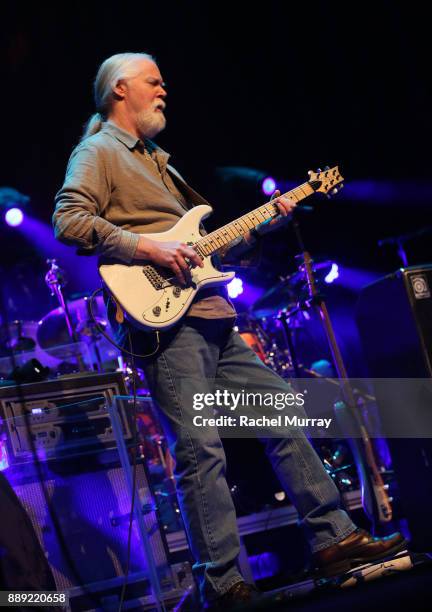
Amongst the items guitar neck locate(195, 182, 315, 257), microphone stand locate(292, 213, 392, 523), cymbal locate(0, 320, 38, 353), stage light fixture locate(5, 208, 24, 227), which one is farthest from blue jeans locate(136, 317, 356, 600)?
stage light fixture locate(5, 208, 24, 227)

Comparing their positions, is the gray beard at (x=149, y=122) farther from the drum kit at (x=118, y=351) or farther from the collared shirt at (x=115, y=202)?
the drum kit at (x=118, y=351)

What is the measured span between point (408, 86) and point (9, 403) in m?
3.22

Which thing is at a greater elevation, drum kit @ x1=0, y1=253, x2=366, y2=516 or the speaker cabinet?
drum kit @ x1=0, y1=253, x2=366, y2=516

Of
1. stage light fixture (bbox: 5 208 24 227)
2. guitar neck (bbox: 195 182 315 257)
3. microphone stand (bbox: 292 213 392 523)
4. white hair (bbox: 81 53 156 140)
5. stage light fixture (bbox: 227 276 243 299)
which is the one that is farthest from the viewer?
stage light fixture (bbox: 5 208 24 227)

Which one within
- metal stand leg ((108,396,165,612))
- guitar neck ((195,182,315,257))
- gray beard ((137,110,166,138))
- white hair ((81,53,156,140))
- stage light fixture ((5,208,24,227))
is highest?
stage light fixture ((5,208,24,227))

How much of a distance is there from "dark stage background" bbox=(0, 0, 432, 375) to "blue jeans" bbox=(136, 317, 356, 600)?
194cm

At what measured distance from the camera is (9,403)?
A: 2979mm

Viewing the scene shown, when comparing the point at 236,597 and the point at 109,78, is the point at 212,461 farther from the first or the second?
the point at 109,78

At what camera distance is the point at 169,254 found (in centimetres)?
254

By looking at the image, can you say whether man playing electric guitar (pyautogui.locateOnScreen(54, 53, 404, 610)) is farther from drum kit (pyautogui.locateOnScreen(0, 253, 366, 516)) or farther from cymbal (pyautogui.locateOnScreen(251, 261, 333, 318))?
cymbal (pyautogui.locateOnScreen(251, 261, 333, 318))

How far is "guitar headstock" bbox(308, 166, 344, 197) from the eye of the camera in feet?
10.2

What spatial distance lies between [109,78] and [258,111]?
2539 mm

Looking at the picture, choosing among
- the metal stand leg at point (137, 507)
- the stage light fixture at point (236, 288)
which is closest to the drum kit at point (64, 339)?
the stage light fixture at point (236, 288)

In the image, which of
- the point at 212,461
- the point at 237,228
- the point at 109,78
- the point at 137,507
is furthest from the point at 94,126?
the point at 137,507
